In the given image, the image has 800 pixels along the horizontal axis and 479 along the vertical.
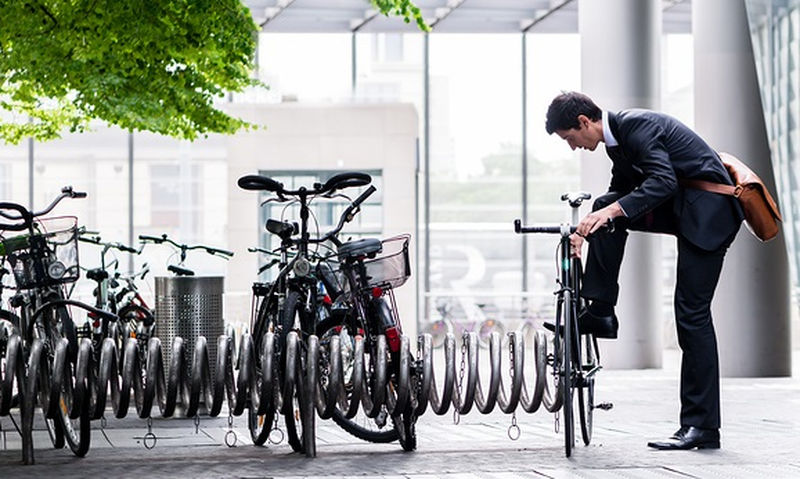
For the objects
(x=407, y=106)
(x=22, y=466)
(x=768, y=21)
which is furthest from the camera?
(x=407, y=106)

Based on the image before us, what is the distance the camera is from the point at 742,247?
1346 centimetres

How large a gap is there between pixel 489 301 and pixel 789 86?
47.5 feet

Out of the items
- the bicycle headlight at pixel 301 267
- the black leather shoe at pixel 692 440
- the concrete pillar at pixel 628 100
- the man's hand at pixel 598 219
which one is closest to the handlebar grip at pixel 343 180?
the bicycle headlight at pixel 301 267

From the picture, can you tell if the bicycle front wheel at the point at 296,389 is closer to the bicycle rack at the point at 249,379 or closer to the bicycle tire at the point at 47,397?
the bicycle rack at the point at 249,379

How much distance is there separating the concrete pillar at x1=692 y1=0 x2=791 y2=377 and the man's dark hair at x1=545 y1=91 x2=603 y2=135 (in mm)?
7580

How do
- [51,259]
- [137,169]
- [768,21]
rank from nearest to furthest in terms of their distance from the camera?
[51,259], [768,21], [137,169]

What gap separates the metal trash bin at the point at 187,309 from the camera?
8.66 m

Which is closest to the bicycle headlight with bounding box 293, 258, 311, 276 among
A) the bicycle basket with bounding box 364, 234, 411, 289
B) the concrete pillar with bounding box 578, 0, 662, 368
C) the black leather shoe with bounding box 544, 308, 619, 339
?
the bicycle basket with bounding box 364, 234, 411, 289

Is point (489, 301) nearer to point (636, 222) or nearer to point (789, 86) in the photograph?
point (789, 86)

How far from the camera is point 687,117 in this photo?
81.5 ft

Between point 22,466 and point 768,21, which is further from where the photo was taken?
point 768,21

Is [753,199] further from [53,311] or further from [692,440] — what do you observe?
[53,311]

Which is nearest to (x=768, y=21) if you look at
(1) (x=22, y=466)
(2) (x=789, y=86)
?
(2) (x=789, y=86)

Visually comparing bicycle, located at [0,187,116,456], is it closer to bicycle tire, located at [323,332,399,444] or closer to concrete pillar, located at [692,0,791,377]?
bicycle tire, located at [323,332,399,444]
